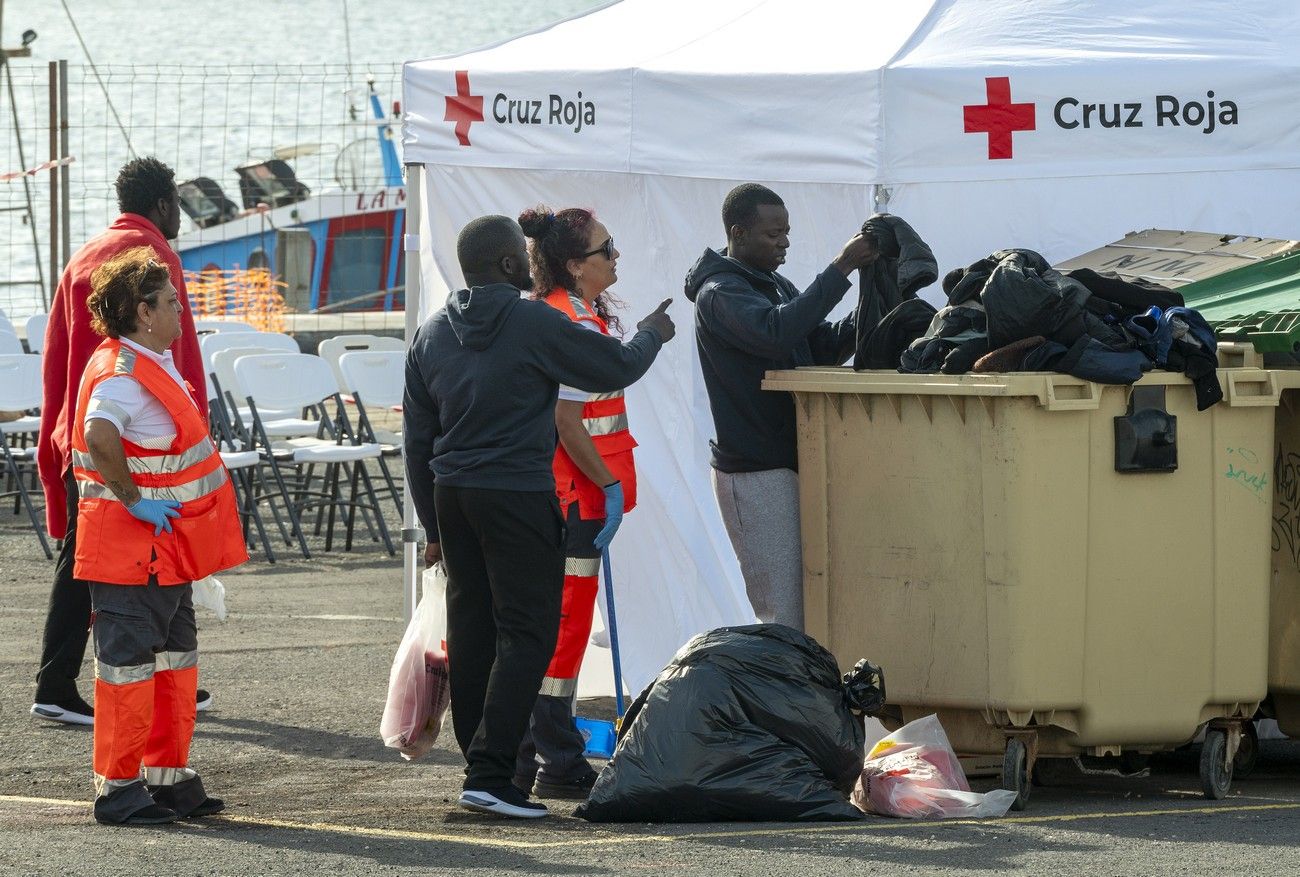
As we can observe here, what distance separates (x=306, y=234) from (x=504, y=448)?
18861mm

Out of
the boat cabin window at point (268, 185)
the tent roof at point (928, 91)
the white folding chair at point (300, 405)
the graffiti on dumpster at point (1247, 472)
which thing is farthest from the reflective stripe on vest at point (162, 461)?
the boat cabin window at point (268, 185)

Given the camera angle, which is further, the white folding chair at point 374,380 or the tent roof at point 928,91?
the white folding chair at point 374,380

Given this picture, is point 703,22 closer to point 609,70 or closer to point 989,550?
point 609,70

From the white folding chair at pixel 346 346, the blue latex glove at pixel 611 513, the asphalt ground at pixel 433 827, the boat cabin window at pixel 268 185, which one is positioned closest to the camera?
the asphalt ground at pixel 433 827

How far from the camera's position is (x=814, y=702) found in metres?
5.64

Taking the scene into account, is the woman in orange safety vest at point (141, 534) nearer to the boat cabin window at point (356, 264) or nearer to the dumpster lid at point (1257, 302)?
the dumpster lid at point (1257, 302)

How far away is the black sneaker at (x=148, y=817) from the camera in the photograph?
5652 millimetres

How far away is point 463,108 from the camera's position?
25.1ft

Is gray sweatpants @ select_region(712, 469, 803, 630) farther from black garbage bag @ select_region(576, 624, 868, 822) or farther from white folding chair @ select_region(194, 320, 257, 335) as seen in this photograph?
white folding chair @ select_region(194, 320, 257, 335)

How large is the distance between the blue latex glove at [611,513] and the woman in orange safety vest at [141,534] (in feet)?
3.50

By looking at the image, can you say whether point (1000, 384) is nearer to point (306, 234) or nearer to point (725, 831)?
point (725, 831)

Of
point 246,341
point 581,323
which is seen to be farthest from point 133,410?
point 246,341

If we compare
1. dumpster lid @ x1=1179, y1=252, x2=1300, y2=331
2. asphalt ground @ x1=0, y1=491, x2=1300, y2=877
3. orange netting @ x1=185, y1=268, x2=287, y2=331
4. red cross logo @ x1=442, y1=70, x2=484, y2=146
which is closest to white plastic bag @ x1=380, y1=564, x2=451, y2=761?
asphalt ground @ x1=0, y1=491, x2=1300, y2=877

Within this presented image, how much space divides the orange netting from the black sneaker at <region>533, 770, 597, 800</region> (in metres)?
11.3
